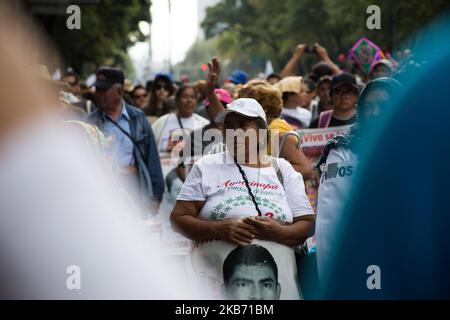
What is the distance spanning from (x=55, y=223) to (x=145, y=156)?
406cm

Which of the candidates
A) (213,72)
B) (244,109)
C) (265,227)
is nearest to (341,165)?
(244,109)

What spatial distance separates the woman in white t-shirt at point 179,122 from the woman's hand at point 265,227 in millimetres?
4933

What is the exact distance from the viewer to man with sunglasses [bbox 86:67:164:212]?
8.08 meters

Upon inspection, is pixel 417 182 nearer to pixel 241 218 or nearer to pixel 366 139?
pixel 366 139

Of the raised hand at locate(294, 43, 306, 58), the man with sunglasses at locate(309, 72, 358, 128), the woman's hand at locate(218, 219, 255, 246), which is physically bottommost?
the woman's hand at locate(218, 219, 255, 246)

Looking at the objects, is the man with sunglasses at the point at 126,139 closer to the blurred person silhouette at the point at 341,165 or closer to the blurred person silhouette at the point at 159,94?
the blurred person silhouette at the point at 341,165

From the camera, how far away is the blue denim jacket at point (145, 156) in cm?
812

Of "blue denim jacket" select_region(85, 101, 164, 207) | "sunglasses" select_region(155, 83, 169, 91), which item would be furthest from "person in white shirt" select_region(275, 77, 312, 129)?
"sunglasses" select_region(155, 83, 169, 91)

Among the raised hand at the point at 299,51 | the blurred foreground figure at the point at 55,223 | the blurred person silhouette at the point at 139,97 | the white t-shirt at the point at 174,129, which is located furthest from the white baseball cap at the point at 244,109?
the blurred person silhouette at the point at 139,97

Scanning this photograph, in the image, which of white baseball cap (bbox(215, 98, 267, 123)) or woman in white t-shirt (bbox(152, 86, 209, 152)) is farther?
woman in white t-shirt (bbox(152, 86, 209, 152))

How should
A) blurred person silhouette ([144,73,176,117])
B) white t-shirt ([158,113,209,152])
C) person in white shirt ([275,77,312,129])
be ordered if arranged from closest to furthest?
person in white shirt ([275,77,312,129]) → white t-shirt ([158,113,209,152]) → blurred person silhouette ([144,73,176,117])


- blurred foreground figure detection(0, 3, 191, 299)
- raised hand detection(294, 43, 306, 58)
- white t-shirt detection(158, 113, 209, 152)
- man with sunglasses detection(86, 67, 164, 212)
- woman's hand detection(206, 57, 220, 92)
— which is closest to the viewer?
blurred foreground figure detection(0, 3, 191, 299)

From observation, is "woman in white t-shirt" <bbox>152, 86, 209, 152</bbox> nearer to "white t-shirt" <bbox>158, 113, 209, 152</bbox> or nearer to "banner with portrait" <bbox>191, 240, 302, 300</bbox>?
"white t-shirt" <bbox>158, 113, 209, 152</bbox>
